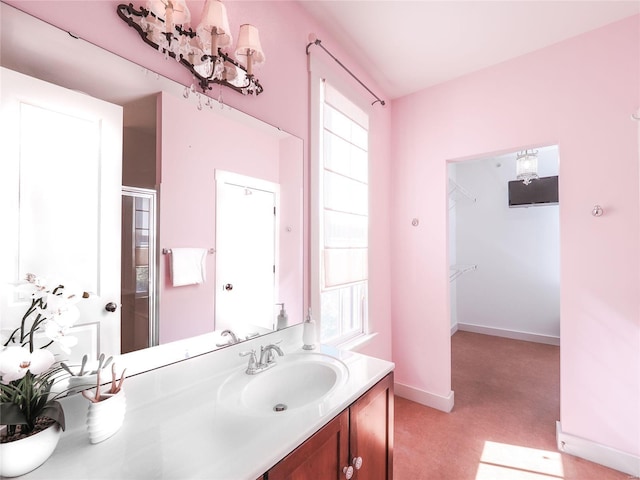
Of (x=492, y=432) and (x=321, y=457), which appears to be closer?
(x=321, y=457)

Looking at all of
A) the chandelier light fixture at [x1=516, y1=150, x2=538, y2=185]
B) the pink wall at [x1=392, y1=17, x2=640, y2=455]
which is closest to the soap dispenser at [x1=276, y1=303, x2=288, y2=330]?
the pink wall at [x1=392, y1=17, x2=640, y2=455]

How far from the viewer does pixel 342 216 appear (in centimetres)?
207

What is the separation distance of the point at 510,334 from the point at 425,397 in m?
2.52

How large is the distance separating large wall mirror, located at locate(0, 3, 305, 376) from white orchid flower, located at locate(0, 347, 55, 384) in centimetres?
15

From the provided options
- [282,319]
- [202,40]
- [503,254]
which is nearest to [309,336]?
[282,319]

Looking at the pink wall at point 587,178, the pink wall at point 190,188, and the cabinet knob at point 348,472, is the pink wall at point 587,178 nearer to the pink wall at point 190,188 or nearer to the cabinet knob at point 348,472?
the cabinet knob at point 348,472

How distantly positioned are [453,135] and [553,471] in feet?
7.65

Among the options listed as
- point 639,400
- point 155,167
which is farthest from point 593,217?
point 155,167

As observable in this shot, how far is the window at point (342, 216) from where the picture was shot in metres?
1.92

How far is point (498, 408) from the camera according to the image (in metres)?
2.34

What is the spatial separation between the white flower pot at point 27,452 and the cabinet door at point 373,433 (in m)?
0.83

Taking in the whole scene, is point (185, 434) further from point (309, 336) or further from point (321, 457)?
point (309, 336)

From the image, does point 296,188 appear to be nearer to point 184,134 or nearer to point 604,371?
point 184,134

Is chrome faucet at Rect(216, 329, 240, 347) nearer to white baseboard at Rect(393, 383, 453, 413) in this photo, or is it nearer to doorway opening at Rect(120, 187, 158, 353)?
doorway opening at Rect(120, 187, 158, 353)
